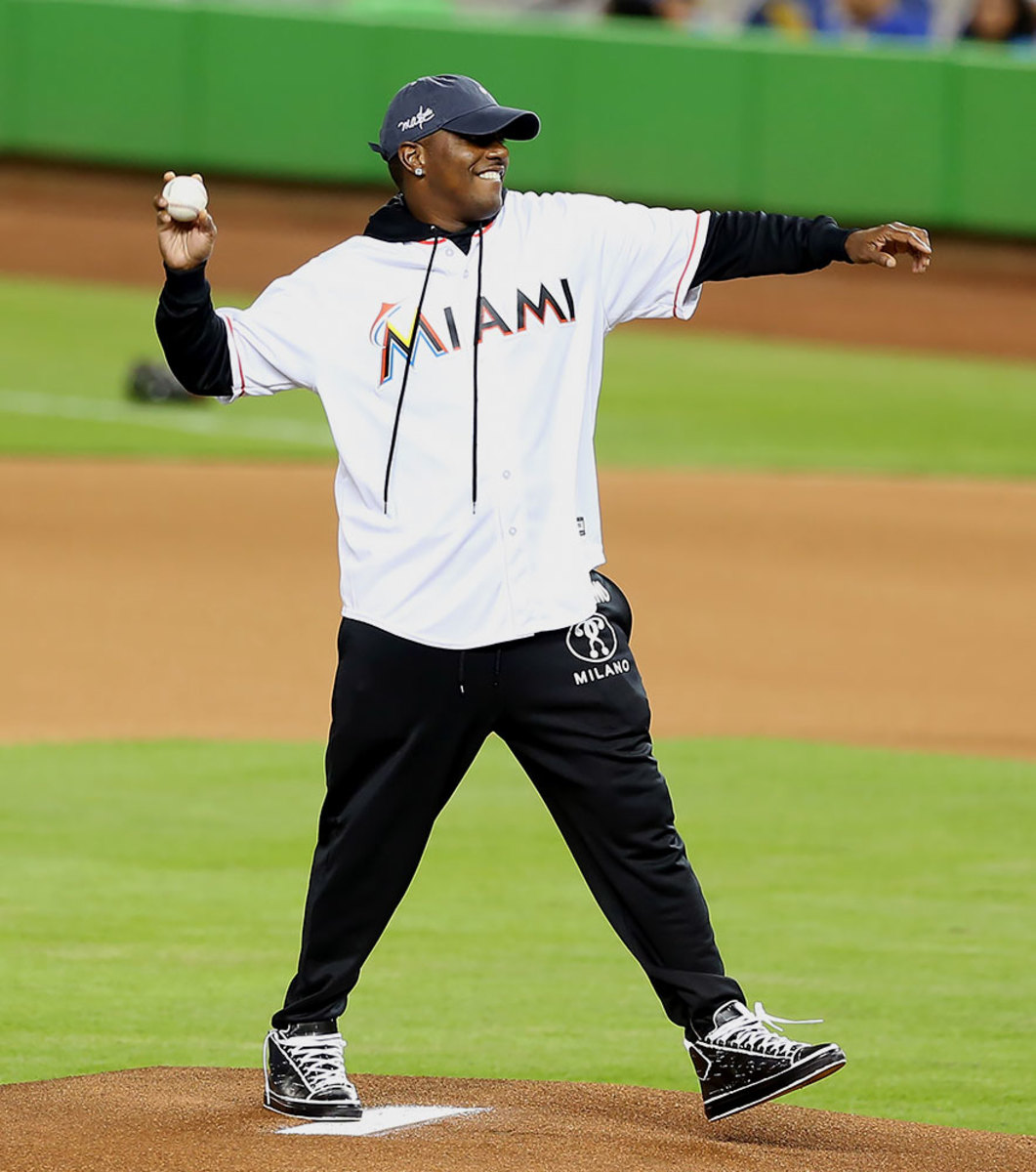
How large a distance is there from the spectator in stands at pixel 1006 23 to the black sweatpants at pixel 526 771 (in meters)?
18.6

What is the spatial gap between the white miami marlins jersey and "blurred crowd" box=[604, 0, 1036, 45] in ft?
60.9

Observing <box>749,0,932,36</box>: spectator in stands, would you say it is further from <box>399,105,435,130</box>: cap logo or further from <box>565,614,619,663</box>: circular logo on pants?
<box>565,614,619,663</box>: circular logo on pants

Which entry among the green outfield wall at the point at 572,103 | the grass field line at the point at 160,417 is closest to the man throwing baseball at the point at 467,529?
the grass field line at the point at 160,417

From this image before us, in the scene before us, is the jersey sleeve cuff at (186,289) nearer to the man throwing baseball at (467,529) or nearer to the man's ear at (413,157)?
the man throwing baseball at (467,529)

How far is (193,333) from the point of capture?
4969 mm

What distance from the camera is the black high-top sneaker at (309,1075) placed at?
202 inches

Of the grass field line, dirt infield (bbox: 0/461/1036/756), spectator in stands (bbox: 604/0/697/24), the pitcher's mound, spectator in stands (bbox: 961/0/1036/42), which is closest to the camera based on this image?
the pitcher's mound

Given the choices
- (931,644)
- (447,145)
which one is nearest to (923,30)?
(931,644)

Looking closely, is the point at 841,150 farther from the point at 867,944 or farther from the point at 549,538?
the point at 549,538

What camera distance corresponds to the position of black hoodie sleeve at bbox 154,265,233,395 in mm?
4945

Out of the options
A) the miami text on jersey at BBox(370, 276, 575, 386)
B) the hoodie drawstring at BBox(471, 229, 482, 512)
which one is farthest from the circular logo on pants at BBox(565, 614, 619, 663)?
the miami text on jersey at BBox(370, 276, 575, 386)

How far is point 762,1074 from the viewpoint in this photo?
16.5 ft

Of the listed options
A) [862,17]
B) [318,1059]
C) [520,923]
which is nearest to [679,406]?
[862,17]

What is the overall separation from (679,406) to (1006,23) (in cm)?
517
